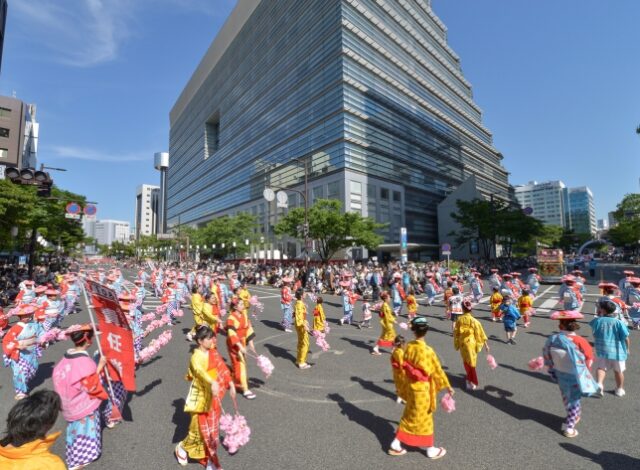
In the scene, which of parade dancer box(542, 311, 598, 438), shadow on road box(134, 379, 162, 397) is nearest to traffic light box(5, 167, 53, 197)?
shadow on road box(134, 379, 162, 397)

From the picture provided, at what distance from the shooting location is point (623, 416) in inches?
201

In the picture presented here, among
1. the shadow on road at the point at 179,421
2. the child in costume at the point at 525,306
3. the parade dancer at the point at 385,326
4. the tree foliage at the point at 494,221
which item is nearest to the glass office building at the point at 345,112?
the tree foliage at the point at 494,221

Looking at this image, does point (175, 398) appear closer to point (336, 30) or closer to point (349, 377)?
point (349, 377)

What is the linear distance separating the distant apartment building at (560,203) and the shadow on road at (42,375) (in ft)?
585

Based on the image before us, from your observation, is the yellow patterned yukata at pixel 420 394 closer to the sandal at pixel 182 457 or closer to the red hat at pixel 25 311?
the sandal at pixel 182 457

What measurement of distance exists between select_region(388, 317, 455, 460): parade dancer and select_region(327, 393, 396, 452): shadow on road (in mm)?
326

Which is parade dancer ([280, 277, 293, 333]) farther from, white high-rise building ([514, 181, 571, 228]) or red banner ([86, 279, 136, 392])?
white high-rise building ([514, 181, 571, 228])

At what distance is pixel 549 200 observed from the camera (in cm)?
15950

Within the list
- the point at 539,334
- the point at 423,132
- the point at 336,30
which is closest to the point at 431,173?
the point at 423,132

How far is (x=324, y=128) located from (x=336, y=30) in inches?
474

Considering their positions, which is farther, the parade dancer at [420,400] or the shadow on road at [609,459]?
the parade dancer at [420,400]

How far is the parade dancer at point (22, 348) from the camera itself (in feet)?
19.8

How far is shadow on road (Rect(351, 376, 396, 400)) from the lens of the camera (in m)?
6.16

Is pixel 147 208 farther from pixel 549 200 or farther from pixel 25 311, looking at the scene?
pixel 549 200
